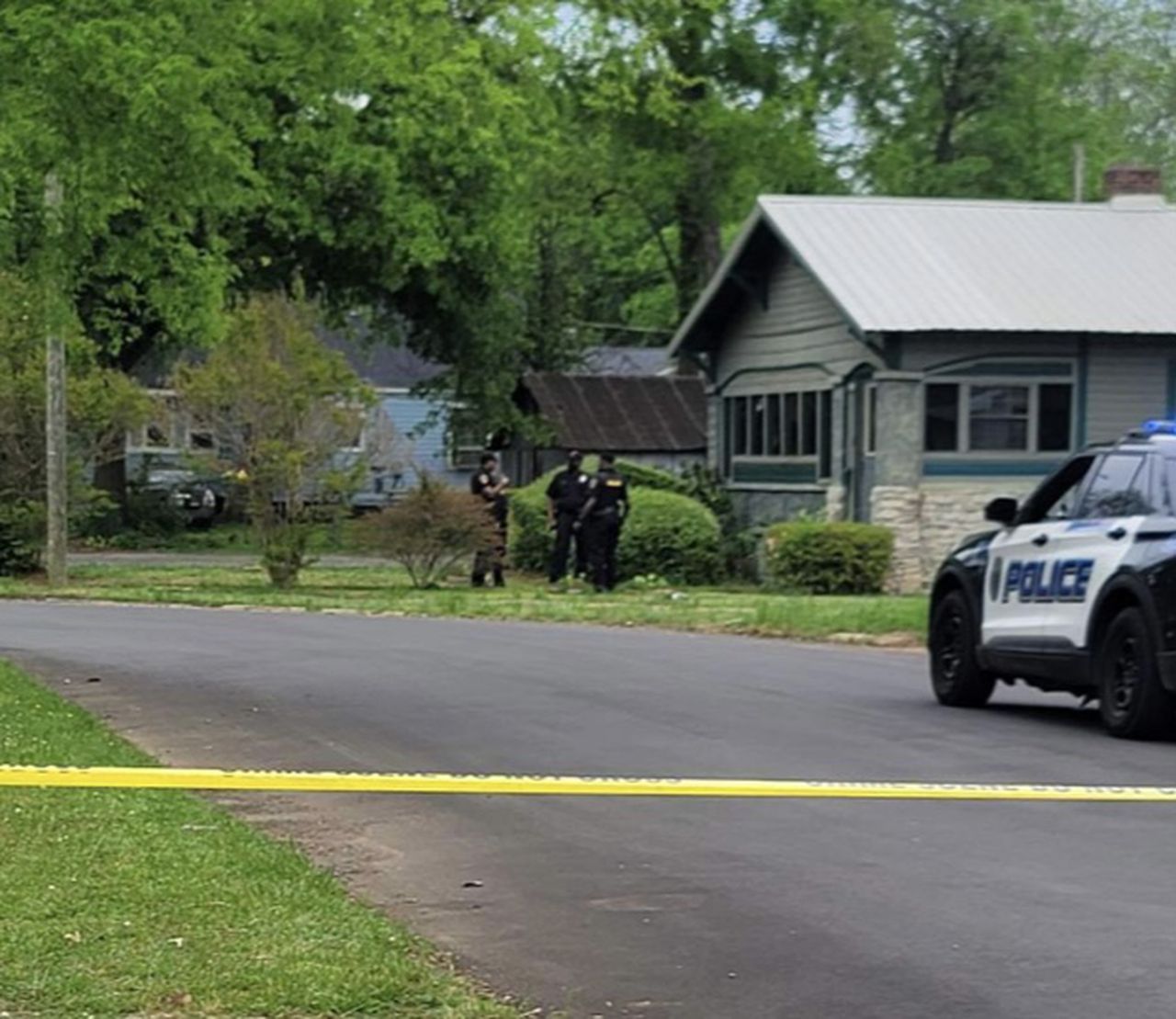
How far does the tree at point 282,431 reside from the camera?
29.0 meters

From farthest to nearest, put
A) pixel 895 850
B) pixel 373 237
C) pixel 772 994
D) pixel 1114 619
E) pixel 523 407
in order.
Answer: pixel 523 407, pixel 373 237, pixel 1114 619, pixel 895 850, pixel 772 994

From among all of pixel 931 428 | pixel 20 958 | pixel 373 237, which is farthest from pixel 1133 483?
pixel 373 237

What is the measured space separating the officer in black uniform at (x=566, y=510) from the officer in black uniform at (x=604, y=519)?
0.18m

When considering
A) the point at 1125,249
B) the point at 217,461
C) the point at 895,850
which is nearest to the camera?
the point at 895,850

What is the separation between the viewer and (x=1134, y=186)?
111ft

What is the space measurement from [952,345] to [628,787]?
2074 centimetres

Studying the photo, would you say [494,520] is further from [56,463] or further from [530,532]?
[56,463]

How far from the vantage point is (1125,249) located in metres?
32.2

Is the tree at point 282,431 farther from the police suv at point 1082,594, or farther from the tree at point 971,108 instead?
the tree at point 971,108

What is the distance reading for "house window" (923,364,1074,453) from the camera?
3012 centimetres

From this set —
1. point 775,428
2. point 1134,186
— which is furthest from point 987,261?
point 775,428

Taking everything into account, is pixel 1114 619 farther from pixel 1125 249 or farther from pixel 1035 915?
pixel 1125 249

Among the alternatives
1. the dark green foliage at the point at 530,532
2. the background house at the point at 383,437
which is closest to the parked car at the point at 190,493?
the background house at the point at 383,437

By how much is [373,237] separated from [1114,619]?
2844cm
